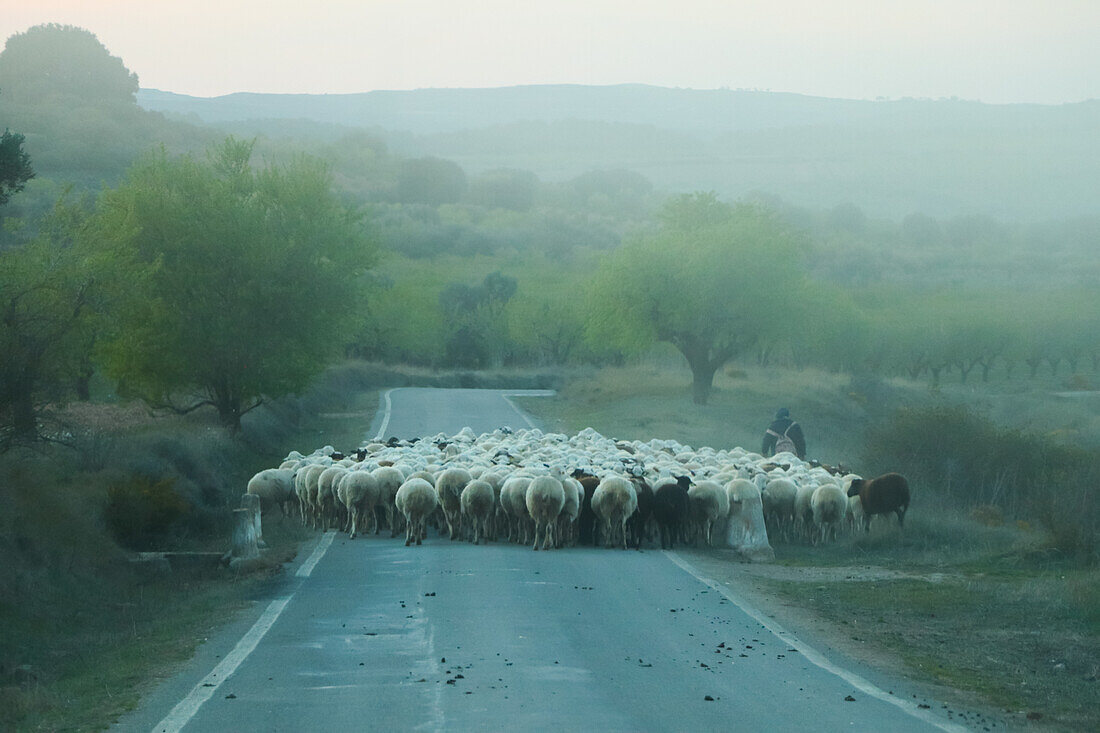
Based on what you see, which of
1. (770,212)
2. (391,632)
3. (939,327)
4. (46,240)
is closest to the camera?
(391,632)

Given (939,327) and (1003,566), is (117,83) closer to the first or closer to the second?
(939,327)

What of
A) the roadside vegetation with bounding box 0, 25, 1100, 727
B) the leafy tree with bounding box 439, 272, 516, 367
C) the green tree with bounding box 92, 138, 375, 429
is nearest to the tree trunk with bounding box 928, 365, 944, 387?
the roadside vegetation with bounding box 0, 25, 1100, 727

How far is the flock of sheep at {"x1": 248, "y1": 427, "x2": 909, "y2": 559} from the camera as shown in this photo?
56.5 ft

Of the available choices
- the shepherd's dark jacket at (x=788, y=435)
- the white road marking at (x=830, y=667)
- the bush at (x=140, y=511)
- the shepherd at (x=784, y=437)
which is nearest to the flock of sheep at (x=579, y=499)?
the bush at (x=140, y=511)

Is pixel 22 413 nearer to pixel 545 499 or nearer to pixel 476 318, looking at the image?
pixel 545 499

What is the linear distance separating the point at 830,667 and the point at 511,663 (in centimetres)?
261

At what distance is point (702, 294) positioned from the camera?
4331cm

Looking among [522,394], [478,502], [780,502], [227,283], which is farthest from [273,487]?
[522,394]

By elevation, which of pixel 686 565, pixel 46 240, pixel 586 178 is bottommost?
pixel 686 565

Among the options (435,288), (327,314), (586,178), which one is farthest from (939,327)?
(586,178)

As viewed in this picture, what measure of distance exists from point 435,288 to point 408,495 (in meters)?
82.0

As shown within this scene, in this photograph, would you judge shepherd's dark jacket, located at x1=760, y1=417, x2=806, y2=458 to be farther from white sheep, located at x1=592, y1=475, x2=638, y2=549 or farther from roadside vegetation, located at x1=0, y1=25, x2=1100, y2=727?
white sheep, located at x1=592, y1=475, x2=638, y2=549

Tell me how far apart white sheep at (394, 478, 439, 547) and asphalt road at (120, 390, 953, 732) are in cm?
217

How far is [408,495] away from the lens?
56.8 ft
